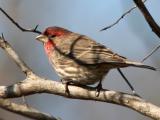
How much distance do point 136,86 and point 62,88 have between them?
3.25 meters

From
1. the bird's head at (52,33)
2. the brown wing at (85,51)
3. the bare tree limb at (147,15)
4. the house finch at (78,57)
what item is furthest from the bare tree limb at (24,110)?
the bird's head at (52,33)

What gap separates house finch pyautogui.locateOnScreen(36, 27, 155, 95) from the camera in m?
4.99

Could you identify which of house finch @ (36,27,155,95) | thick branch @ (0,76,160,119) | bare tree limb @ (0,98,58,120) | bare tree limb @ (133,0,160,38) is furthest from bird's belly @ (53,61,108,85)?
bare tree limb @ (133,0,160,38)

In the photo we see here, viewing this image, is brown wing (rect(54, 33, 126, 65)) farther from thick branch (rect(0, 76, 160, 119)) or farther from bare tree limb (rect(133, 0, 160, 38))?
bare tree limb (rect(133, 0, 160, 38))

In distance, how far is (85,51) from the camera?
537 centimetres

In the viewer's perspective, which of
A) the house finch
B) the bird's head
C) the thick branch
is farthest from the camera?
the bird's head

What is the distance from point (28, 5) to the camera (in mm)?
9203

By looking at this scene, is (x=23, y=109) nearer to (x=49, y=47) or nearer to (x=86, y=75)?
(x=86, y=75)

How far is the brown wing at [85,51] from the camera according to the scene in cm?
504

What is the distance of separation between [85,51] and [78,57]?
0.12 meters

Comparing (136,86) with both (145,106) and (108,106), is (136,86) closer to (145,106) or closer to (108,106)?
(108,106)

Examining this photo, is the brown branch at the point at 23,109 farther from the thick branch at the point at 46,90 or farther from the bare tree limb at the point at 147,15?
the bare tree limb at the point at 147,15

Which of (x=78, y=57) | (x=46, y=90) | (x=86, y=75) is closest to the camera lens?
(x=46, y=90)

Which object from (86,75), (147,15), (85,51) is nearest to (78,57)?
(85,51)
